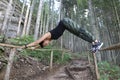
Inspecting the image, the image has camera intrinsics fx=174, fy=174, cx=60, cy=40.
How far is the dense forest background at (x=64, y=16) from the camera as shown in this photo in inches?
621

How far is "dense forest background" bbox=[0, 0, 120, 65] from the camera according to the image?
15.8 meters

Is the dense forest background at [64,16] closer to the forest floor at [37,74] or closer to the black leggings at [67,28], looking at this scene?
the forest floor at [37,74]

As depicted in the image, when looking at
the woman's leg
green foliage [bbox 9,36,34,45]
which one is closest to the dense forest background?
green foliage [bbox 9,36,34,45]

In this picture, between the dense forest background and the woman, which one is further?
the dense forest background

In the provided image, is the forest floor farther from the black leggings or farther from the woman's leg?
the black leggings

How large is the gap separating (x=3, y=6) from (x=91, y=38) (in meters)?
18.0

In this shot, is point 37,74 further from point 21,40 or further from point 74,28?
point 21,40

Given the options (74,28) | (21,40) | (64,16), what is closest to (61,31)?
(74,28)

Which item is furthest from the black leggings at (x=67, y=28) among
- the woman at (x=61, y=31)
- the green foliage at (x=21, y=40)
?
the green foliage at (x=21, y=40)

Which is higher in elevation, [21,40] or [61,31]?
[21,40]

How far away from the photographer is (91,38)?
4.71 meters

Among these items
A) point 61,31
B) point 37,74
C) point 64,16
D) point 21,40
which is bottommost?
point 37,74

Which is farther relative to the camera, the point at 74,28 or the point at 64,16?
the point at 64,16

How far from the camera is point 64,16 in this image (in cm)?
3123
